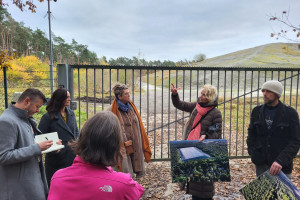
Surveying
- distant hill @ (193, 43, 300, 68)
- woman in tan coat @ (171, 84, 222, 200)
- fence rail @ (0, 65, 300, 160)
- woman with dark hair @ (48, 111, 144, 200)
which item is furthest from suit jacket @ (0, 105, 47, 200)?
distant hill @ (193, 43, 300, 68)

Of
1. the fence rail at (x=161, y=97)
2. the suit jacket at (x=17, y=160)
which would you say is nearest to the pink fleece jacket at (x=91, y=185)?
the suit jacket at (x=17, y=160)

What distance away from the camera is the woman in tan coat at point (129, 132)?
2.97m

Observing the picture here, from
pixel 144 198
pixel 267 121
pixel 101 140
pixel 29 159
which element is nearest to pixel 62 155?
pixel 29 159

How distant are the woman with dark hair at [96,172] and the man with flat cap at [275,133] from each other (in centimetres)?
192

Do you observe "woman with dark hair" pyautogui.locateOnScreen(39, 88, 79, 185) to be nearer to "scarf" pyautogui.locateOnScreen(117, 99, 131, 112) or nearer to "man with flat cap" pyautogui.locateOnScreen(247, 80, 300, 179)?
"scarf" pyautogui.locateOnScreen(117, 99, 131, 112)

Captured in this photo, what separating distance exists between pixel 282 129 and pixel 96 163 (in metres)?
2.19

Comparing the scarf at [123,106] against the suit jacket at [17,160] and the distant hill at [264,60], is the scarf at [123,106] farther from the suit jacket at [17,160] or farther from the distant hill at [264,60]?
the distant hill at [264,60]

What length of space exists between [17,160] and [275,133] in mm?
2651

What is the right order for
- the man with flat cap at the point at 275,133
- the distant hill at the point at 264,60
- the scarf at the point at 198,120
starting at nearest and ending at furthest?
1. the man with flat cap at the point at 275,133
2. the scarf at the point at 198,120
3. the distant hill at the point at 264,60

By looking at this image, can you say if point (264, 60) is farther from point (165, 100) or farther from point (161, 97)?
point (161, 97)

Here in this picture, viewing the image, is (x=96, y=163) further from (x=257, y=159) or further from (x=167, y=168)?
(x=167, y=168)

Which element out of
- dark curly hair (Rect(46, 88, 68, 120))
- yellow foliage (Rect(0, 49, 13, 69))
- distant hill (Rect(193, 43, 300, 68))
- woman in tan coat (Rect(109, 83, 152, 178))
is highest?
distant hill (Rect(193, 43, 300, 68))

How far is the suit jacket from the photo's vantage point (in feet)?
5.91

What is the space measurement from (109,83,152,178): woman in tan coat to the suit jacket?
115 centimetres
